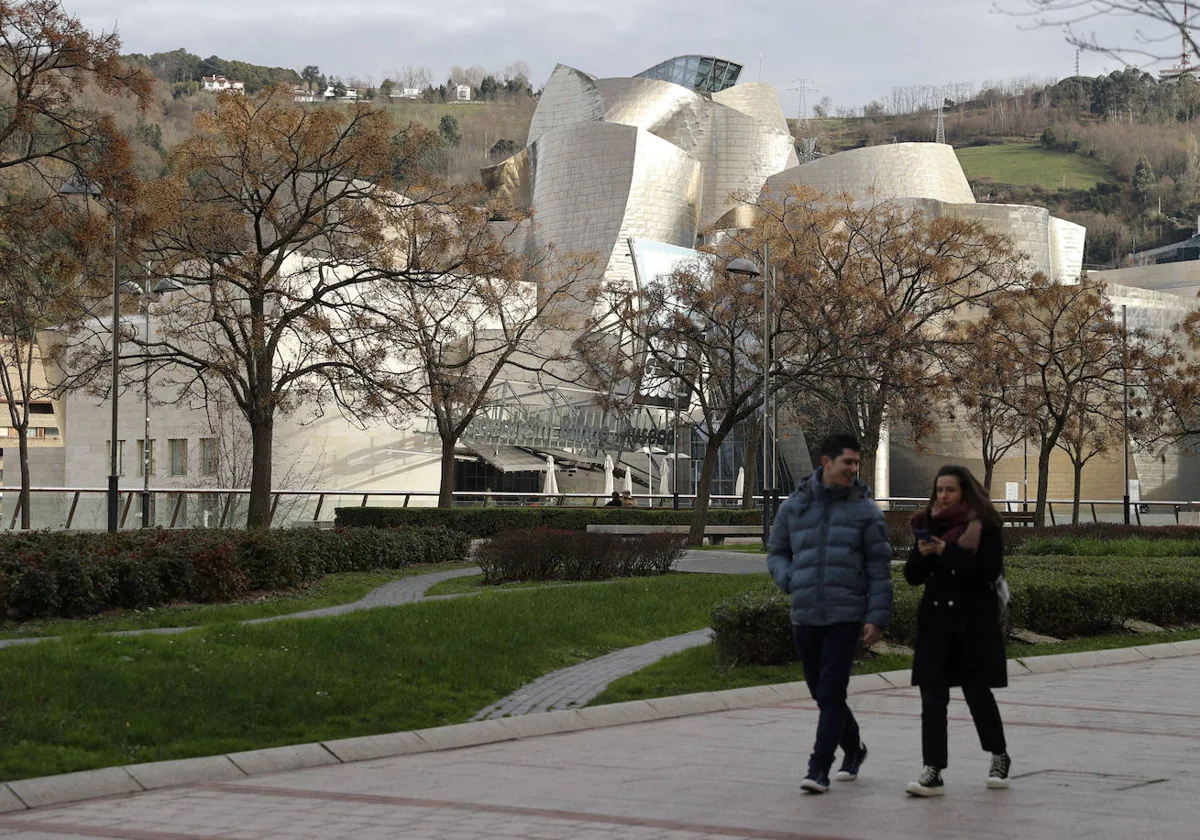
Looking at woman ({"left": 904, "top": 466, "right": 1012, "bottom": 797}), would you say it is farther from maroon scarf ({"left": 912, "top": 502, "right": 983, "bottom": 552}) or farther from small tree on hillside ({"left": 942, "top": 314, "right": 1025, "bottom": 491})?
small tree on hillside ({"left": 942, "top": 314, "right": 1025, "bottom": 491})

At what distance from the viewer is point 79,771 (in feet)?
24.8

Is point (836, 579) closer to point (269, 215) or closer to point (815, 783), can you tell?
point (815, 783)

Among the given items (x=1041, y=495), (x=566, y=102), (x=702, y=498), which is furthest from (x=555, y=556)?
(x=566, y=102)

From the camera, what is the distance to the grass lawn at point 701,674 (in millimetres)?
10844

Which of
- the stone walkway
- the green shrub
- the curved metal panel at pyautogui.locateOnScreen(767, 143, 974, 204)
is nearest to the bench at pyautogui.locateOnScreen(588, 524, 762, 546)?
the stone walkway

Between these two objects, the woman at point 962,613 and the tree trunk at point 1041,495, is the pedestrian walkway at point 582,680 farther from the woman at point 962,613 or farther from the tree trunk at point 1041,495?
the tree trunk at point 1041,495

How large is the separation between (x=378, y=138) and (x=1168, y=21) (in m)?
19.1

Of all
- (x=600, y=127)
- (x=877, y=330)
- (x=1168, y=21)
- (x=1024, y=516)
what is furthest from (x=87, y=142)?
(x=600, y=127)

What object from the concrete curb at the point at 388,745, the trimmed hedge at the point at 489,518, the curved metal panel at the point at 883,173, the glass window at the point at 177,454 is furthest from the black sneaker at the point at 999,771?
the curved metal panel at the point at 883,173

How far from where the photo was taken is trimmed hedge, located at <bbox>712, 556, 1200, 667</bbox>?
Answer: 473 inches

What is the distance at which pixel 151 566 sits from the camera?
16797mm

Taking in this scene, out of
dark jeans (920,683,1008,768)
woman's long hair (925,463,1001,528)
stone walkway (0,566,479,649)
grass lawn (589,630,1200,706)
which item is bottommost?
stone walkway (0,566,479,649)

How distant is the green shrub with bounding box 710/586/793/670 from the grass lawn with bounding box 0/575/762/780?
4.76 feet

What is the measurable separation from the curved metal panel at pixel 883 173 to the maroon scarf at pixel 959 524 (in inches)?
2953
